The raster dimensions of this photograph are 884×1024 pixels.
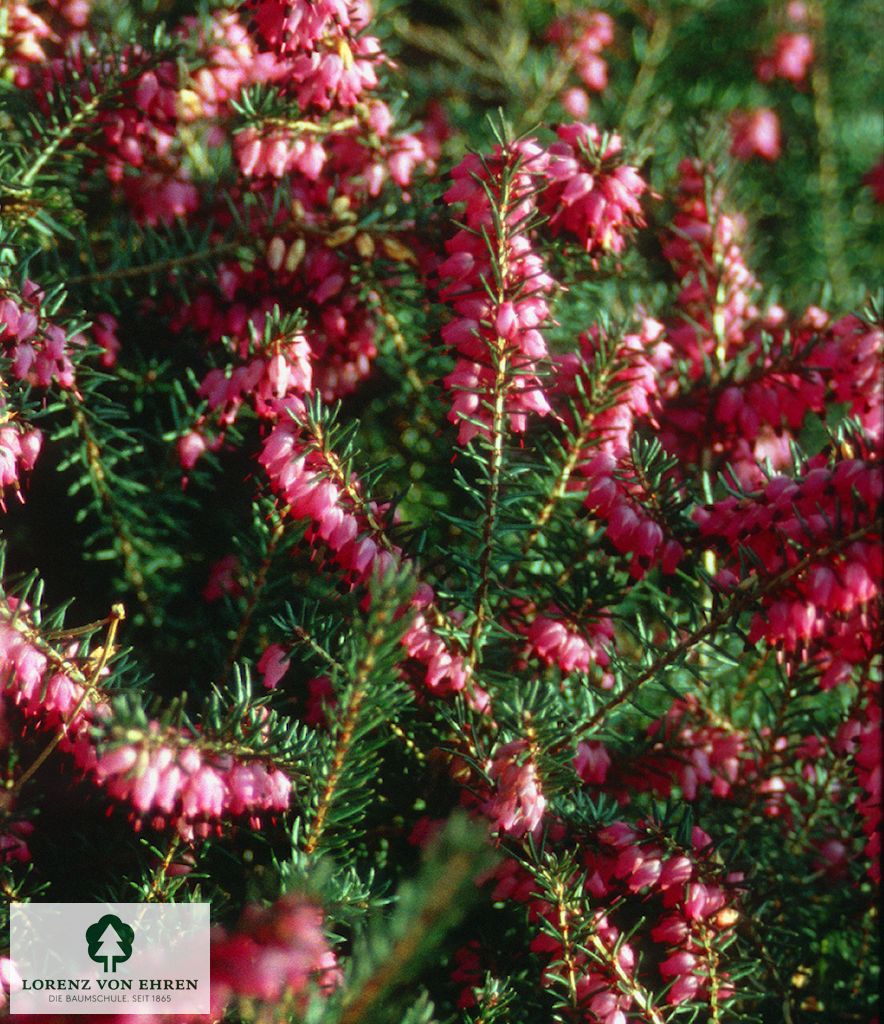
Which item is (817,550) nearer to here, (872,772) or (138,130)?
(872,772)

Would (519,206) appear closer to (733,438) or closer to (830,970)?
(733,438)

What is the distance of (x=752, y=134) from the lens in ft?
8.41

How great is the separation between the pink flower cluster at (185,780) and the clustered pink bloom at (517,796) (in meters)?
0.25

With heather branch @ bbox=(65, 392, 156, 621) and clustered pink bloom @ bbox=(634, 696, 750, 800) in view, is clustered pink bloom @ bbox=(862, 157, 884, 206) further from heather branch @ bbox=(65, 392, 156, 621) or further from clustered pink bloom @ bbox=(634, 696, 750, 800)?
heather branch @ bbox=(65, 392, 156, 621)

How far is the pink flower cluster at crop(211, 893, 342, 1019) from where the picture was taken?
855mm

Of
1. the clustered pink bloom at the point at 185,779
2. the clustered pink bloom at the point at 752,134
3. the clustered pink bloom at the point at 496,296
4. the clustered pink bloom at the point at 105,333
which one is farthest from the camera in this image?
the clustered pink bloom at the point at 752,134

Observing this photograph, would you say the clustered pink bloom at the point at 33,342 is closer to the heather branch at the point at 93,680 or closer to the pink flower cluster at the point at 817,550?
the heather branch at the point at 93,680

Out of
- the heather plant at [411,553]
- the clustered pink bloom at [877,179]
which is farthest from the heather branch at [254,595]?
the clustered pink bloom at [877,179]

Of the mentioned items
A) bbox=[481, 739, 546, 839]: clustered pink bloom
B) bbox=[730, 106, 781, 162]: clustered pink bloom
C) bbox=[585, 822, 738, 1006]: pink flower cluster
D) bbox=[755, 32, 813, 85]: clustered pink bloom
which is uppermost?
bbox=[755, 32, 813, 85]: clustered pink bloom

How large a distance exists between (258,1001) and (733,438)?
1124mm

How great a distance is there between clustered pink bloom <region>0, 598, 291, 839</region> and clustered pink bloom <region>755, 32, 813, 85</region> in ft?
7.90

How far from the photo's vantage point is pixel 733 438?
1.64m

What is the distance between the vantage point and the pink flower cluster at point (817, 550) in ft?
3.41

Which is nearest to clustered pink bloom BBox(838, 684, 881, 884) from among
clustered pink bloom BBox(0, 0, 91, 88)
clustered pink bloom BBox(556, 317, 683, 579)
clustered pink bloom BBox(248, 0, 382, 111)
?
clustered pink bloom BBox(556, 317, 683, 579)
